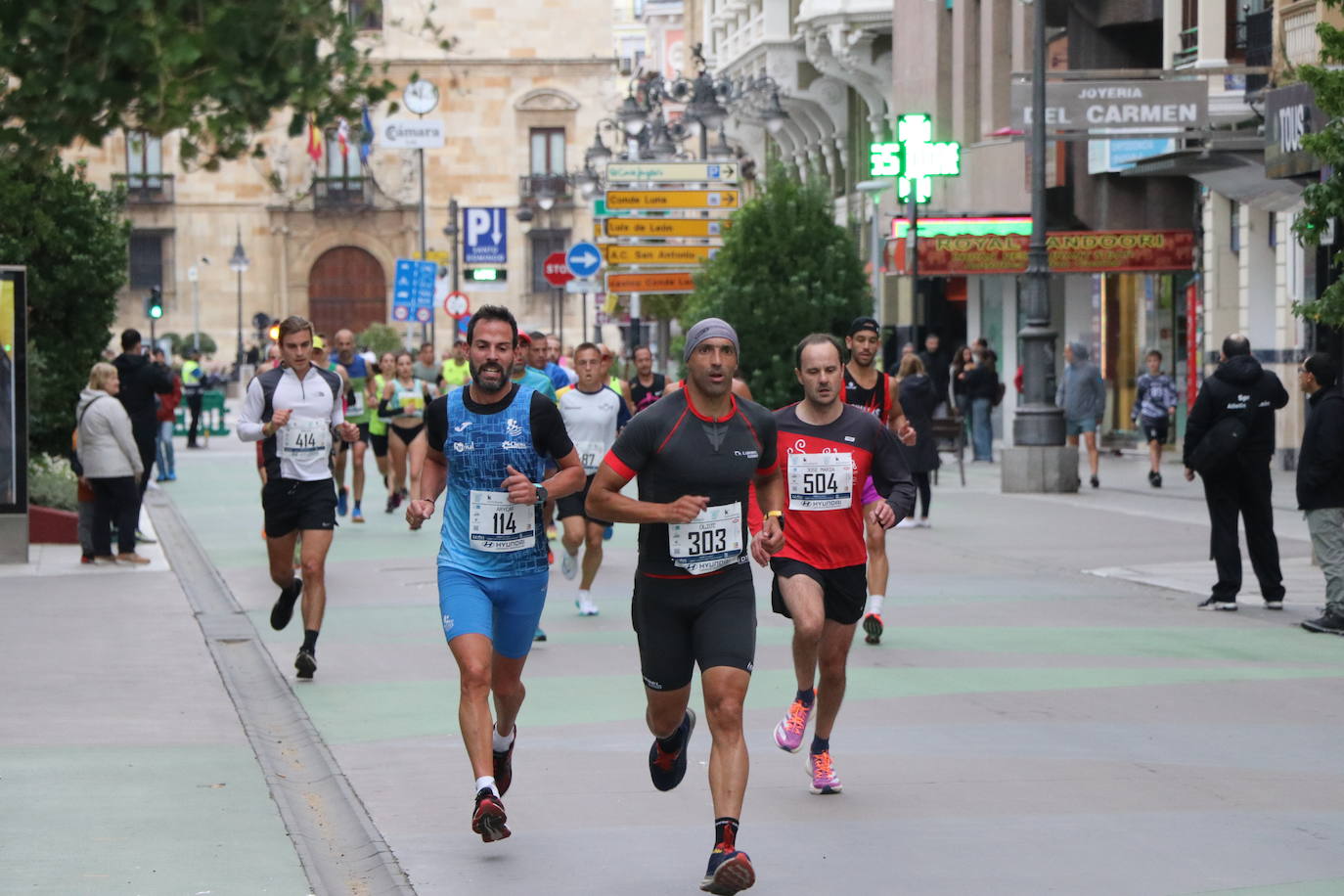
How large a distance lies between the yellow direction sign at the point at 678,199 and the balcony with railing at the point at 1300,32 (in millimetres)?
12414

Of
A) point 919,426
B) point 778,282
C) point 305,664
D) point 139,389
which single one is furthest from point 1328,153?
point 778,282

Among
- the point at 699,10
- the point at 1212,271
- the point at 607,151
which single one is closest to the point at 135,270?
the point at 699,10

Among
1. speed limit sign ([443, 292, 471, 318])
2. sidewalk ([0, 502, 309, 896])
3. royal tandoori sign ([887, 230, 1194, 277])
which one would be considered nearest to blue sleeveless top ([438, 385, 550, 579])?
sidewalk ([0, 502, 309, 896])

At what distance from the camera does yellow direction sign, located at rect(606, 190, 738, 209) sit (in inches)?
1364

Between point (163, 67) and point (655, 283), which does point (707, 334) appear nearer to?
point (163, 67)

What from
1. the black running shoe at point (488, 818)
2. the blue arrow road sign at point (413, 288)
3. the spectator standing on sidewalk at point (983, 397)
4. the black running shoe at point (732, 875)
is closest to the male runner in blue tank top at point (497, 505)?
the black running shoe at point (488, 818)

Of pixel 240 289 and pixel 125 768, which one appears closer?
pixel 125 768

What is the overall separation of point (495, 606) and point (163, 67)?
10.6 ft

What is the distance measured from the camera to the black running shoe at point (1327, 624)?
44.3ft

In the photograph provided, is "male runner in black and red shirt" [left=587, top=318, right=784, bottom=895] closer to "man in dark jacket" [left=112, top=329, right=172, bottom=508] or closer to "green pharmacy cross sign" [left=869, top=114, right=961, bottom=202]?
"man in dark jacket" [left=112, top=329, right=172, bottom=508]

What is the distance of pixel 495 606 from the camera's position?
7930mm

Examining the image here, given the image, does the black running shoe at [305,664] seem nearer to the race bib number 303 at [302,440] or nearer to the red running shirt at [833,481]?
the race bib number 303 at [302,440]

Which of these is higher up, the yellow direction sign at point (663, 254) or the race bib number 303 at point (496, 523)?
the yellow direction sign at point (663, 254)

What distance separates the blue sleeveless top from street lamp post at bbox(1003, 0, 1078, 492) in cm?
1833
